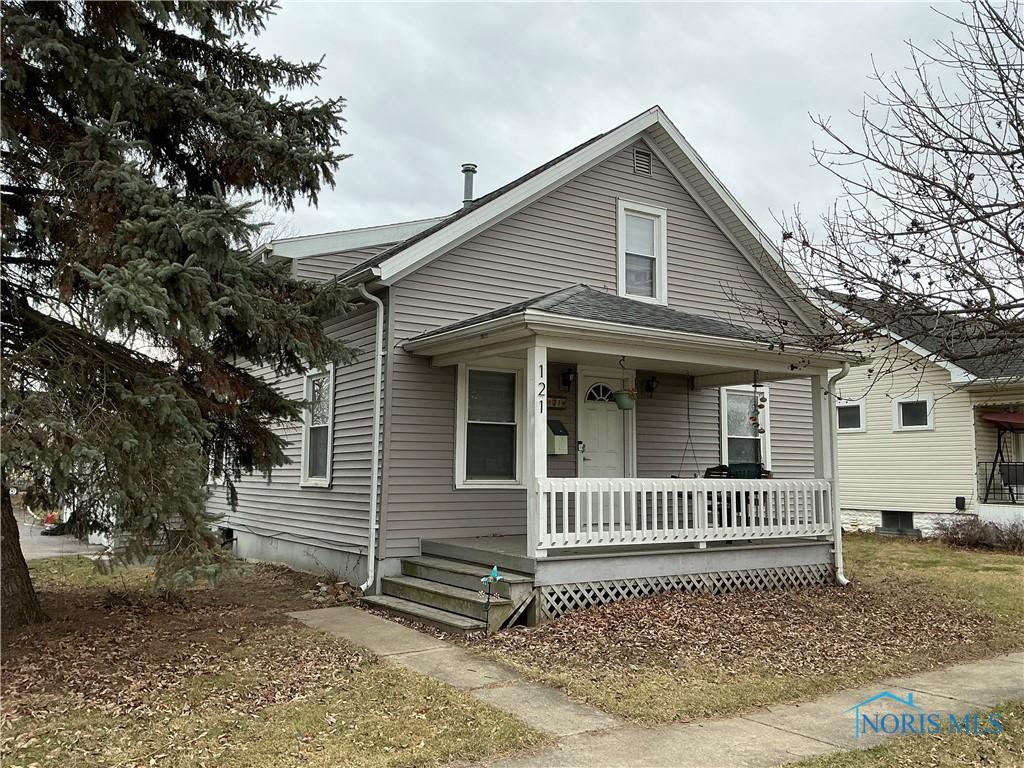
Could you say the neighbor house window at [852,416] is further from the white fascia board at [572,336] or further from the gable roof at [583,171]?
the white fascia board at [572,336]

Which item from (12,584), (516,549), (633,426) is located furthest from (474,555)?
(12,584)

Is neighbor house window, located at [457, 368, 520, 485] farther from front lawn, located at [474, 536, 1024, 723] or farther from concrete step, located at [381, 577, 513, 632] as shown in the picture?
front lawn, located at [474, 536, 1024, 723]

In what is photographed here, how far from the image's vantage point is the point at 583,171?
11953mm

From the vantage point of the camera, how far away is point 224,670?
644 cm

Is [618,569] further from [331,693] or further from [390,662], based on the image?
[331,693]

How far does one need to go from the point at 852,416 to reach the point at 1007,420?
349 centimetres

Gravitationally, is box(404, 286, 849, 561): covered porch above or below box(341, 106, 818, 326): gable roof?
below

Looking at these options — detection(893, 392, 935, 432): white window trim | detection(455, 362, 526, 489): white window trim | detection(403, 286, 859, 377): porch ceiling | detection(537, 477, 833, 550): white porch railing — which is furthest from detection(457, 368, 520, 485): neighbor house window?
detection(893, 392, 935, 432): white window trim

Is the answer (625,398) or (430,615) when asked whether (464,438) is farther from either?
(430,615)

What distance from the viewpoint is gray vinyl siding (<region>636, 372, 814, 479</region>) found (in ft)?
39.7

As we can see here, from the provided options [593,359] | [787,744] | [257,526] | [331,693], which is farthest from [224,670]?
[257,526]

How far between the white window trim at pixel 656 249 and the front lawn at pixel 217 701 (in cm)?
715

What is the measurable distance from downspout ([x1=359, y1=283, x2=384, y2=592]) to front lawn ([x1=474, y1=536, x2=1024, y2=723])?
2590 millimetres

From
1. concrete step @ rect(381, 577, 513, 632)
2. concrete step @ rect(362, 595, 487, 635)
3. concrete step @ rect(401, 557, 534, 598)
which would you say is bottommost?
concrete step @ rect(362, 595, 487, 635)
